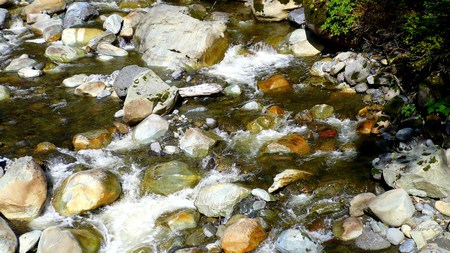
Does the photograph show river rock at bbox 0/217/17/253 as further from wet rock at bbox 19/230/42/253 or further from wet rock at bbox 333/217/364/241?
wet rock at bbox 333/217/364/241

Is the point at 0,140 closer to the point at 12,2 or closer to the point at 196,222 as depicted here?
the point at 196,222

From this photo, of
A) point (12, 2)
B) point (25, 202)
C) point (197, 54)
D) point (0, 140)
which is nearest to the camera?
point (25, 202)

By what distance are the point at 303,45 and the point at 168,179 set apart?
5.64m

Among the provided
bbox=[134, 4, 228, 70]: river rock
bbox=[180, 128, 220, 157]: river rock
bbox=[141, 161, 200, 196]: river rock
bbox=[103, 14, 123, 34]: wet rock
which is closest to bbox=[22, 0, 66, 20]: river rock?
bbox=[103, 14, 123, 34]: wet rock

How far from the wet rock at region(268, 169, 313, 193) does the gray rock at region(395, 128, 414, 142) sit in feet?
4.86

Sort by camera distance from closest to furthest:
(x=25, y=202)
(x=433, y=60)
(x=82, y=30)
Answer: (x=25, y=202) < (x=433, y=60) < (x=82, y=30)

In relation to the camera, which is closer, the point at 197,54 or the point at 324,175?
the point at 324,175

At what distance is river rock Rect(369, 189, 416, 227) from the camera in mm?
5672

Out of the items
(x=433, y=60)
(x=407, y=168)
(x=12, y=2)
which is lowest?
(x=12, y=2)

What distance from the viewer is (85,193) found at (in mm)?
6832

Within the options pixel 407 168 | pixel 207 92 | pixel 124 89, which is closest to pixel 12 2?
pixel 124 89

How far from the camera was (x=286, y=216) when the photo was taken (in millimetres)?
6309

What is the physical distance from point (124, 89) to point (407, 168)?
234 inches

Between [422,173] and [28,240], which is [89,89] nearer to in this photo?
[28,240]
